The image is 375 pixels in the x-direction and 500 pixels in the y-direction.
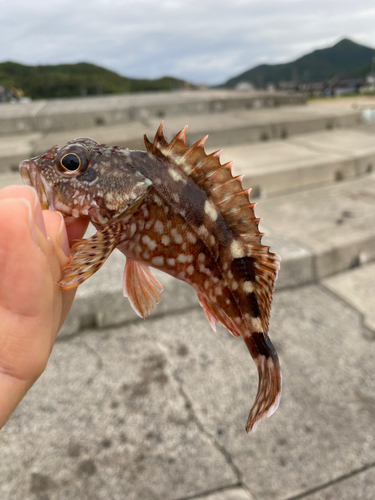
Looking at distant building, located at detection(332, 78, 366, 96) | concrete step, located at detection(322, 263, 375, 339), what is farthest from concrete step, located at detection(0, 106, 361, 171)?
distant building, located at detection(332, 78, 366, 96)

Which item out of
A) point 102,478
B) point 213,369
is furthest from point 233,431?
point 102,478

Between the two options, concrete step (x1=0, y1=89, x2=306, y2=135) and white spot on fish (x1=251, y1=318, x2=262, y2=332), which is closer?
white spot on fish (x1=251, y1=318, x2=262, y2=332)

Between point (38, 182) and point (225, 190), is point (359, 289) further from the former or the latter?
Answer: point (38, 182)

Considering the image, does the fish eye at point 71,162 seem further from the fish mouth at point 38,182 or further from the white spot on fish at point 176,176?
the white spot on fish at point 176,176

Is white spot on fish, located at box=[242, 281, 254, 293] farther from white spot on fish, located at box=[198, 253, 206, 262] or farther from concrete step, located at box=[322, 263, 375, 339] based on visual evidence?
concrete step, located at box=[322, 263, 375, 339]

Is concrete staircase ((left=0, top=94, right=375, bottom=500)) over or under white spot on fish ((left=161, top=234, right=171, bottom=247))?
under

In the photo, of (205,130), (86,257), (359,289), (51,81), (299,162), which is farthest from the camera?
(51,81)

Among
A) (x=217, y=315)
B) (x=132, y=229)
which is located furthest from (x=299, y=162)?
(x=132, y=229)
